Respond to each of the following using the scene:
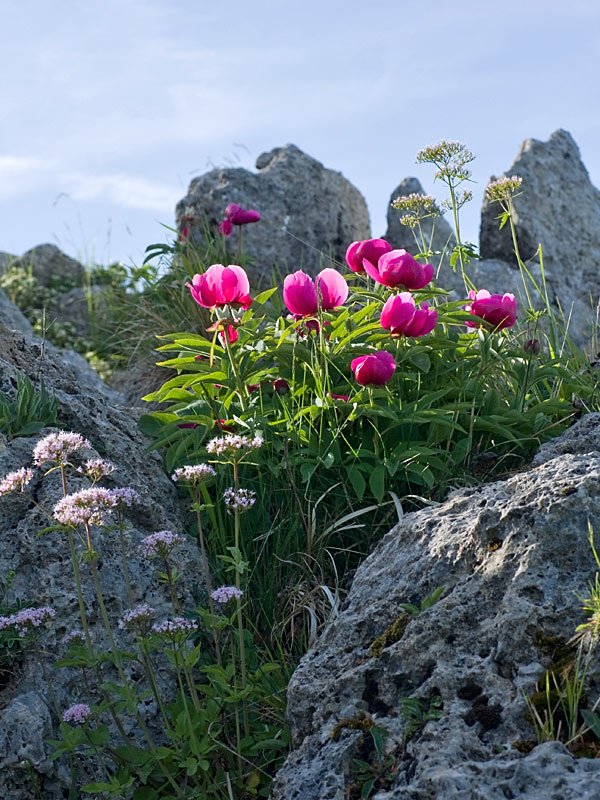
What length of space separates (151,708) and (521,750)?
153 centimetres

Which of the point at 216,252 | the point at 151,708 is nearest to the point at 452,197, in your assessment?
the point at 151,708

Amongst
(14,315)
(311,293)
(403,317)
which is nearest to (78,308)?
(14,315)

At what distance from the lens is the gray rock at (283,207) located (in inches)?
367

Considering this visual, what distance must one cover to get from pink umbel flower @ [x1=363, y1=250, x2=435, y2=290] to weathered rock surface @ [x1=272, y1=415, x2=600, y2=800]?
1333mm

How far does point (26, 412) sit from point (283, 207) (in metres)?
5.97

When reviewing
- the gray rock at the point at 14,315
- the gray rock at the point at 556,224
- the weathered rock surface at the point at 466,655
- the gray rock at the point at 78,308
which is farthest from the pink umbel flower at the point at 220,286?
the gray rock at the point at 78,308

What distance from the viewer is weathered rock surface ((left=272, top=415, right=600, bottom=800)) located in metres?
2.23

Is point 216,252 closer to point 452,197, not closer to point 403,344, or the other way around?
point 452,197

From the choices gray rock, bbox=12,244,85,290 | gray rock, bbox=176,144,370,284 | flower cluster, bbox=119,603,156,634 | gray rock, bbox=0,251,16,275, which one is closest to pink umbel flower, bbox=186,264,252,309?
flower cluster, bbox=119,603,156,634

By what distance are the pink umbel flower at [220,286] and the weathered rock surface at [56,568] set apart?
0.73 meters

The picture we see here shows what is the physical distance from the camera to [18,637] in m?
3.27

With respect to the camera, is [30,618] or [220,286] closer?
[30,618]

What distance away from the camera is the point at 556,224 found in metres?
10.2

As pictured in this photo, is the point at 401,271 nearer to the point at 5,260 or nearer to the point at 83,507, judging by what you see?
the point at 83,507
